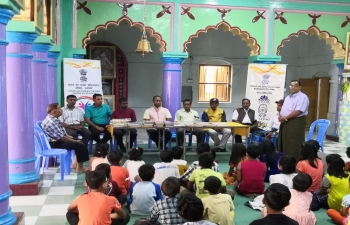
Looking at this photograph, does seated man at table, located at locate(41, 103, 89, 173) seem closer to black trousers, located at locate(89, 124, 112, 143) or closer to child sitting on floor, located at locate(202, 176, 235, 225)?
black trousers, located at locate(89, 124, 112, 143)

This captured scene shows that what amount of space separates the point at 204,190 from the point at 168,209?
855 mm

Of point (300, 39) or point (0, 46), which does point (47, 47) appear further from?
point (300, 39)

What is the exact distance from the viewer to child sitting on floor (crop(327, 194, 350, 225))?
355cm

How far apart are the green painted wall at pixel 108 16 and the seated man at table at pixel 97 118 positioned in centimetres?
154

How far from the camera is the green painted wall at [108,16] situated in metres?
7.71

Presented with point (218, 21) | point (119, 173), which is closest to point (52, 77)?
point (119, 173)

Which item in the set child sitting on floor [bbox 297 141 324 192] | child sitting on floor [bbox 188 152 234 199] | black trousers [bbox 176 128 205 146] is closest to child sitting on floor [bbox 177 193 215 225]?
child sitting on floor [bbox 188 152 234 199]

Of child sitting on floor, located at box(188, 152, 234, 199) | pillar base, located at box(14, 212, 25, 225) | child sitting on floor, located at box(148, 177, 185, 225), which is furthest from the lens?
child sitting on floor, located at box(188, 152, 234, 199)

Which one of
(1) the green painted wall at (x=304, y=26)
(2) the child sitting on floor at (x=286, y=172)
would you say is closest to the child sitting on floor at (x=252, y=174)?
(2) the child sitting on floor at (x=286, y=172)

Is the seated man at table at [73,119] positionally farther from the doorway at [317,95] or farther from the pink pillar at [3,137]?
the doorway at [317,95]

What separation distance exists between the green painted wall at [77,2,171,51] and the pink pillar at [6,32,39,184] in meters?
3.43

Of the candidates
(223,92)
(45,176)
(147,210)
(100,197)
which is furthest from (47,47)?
(223,92)

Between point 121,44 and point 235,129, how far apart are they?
16.8 feet

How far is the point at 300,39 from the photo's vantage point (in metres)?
12.0
